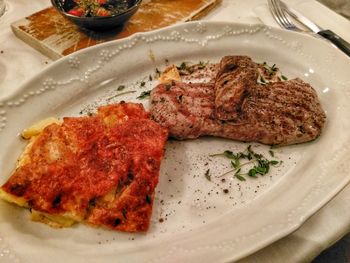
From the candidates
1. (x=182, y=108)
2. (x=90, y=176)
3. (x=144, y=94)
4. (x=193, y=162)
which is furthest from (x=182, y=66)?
(x=90, y=176)

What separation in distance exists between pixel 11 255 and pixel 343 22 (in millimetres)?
3325

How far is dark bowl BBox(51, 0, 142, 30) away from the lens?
3.29 m

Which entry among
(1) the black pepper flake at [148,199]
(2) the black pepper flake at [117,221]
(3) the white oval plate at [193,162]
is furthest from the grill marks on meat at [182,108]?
(2) the black pepper flake at [117,221]

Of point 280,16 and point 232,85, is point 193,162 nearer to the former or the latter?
point 232,85

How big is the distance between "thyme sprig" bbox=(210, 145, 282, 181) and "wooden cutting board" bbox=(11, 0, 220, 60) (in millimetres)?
1661

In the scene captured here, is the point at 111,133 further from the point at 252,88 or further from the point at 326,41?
the point at 326,41

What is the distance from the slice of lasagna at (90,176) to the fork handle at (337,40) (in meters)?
1.74

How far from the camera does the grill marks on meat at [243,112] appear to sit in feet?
8.05

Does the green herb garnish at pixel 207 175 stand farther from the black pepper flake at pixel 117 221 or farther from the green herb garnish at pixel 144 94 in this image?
the green herb garnish at pixel 144 94

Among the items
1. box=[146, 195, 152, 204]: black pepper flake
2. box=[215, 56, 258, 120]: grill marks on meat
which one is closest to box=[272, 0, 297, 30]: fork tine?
box=[215, 56, 258, 120]: grill marks on meat

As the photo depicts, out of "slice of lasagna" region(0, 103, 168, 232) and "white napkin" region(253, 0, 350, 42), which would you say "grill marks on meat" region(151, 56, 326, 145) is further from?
"white napkin" region(253, 0, 350, 42)

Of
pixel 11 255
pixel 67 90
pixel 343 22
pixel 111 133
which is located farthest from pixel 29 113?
pixel 343 22

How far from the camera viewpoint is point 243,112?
248 cm

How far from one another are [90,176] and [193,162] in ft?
2.30
